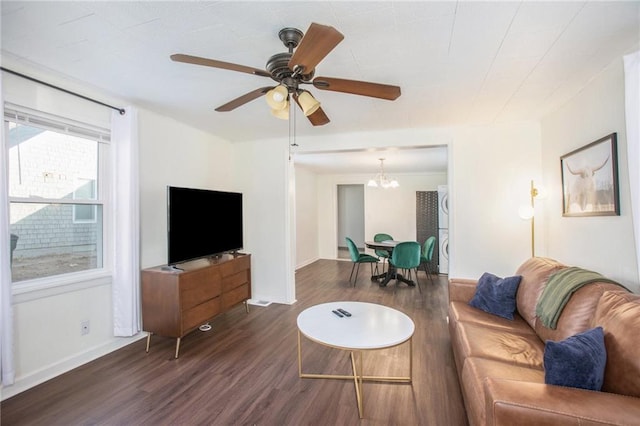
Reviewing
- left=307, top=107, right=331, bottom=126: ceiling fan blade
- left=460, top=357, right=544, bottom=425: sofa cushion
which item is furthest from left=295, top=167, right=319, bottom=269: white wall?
left=460, top=357, right=544, bottom=425: sofa cushion

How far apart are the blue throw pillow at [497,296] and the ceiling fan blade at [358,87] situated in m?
1.94

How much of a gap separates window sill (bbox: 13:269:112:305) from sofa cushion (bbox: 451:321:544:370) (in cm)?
307

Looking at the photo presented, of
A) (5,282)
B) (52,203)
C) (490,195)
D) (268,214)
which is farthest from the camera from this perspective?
(268,214)

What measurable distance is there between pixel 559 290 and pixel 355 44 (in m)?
2.13

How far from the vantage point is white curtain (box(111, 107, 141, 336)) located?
104 inches

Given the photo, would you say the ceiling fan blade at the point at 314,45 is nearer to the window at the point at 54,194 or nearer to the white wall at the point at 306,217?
the window at the point at 54,194

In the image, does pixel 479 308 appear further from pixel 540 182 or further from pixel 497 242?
pixel 540 182

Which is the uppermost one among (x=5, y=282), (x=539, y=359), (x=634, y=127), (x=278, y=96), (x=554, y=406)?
(x=278, y=96)

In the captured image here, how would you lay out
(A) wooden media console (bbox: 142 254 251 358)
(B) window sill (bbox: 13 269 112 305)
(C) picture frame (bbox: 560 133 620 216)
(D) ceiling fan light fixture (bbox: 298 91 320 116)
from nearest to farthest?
1. (D) ceiling fan light fixture (bbox: 298 91 320 116)
2. (C) picture frame (bbox: 560 133 620 216)
3. (B) window sill (bbox: 13 269 112 305)
4. (A) wooden media console (bbox: 142 254 251 358)

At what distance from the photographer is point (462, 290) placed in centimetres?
282

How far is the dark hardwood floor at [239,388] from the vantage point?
1835mm

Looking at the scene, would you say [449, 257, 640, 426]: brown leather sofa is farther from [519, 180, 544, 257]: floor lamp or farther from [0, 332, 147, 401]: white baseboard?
[0, 332, 147, 401]: white baseboard

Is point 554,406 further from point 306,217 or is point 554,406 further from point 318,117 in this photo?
point 306,217

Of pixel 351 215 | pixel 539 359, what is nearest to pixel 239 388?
pixel 539 359
